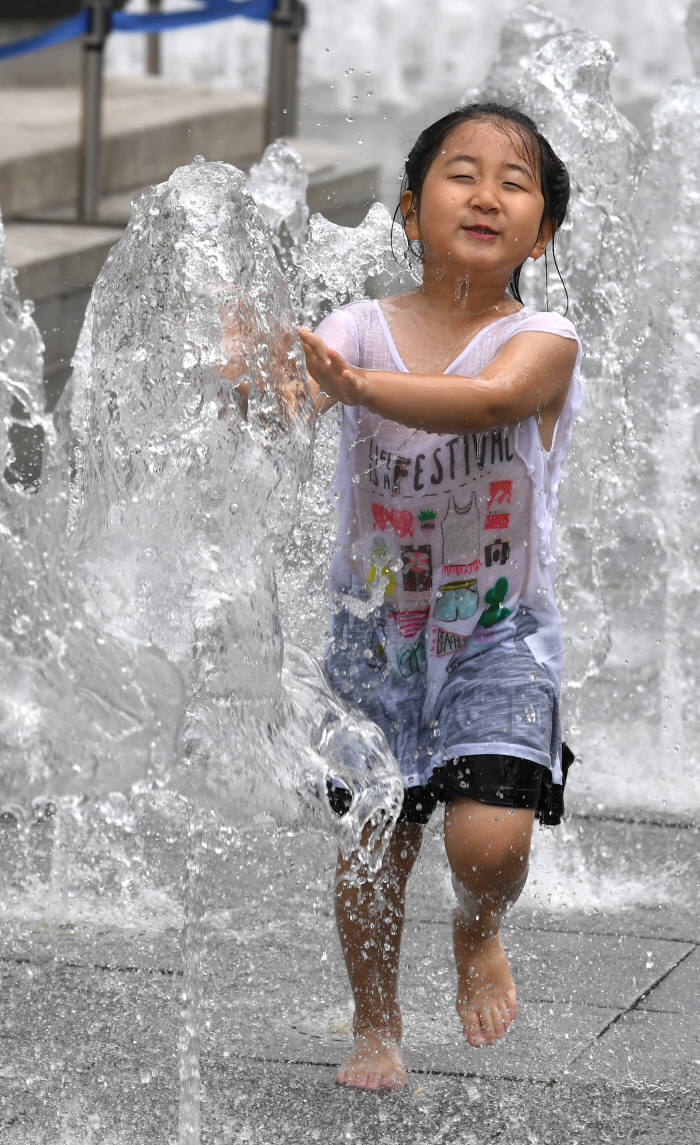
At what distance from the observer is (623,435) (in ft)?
15.9


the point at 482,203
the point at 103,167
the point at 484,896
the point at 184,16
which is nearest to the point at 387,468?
the point at 482,203

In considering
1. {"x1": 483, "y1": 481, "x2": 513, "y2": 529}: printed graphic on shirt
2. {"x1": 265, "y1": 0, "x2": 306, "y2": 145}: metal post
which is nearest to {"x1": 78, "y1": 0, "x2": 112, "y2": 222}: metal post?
{"x1": 265, "y1": 0, "x2": 306, "y2": 145}: metal post

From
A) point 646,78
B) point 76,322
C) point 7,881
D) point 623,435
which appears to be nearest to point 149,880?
point 7,881

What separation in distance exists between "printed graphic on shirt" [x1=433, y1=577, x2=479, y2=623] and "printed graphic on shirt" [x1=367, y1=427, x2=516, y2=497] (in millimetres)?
147

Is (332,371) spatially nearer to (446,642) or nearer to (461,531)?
(461,531)

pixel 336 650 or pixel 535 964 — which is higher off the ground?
Answer: pixel 336 650

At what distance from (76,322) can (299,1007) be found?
15.9 ft

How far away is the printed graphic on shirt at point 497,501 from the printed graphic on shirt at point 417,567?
10 centimetres

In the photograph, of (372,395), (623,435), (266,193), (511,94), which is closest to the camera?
(372,395)

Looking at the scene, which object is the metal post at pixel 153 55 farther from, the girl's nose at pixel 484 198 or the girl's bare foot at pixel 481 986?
the girl's bare foot at pixel 481 986

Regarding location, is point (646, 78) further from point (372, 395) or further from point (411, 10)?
point (372, 395)

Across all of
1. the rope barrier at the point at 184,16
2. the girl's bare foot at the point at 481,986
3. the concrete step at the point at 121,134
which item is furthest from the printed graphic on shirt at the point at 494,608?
the concrete step at the point at 121,134

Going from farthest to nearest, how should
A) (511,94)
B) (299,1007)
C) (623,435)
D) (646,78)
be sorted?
(646,78), (511,94), (623,435), (299,1007)

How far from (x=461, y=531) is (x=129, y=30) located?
17.7 feet
